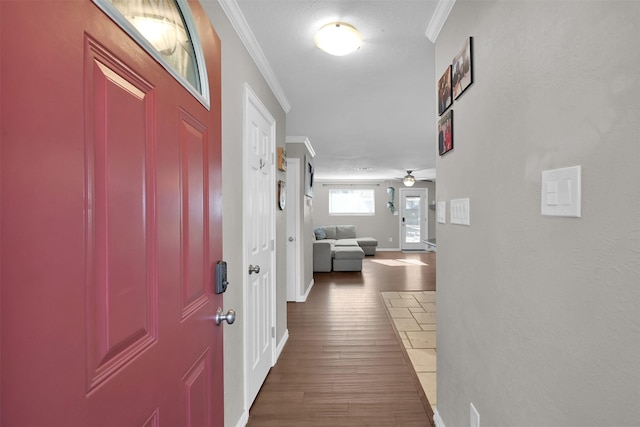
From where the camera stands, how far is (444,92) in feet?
5.18

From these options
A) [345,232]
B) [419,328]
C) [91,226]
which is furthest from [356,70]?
[345,232]

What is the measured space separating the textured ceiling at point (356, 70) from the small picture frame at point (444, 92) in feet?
1.05

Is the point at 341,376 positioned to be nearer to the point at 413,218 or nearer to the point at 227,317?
the point at 227,317

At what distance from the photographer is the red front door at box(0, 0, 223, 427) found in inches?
15.3

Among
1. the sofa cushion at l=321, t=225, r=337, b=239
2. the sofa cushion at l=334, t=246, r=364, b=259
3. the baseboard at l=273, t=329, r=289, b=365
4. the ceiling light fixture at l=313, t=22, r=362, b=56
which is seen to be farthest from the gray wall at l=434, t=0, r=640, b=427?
the sofa cushion at l=321, t=225, r=337, b=239

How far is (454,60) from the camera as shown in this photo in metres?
1.43

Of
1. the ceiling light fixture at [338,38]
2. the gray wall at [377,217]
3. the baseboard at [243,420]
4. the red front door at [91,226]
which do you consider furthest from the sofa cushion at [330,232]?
the red front door at [91,226]

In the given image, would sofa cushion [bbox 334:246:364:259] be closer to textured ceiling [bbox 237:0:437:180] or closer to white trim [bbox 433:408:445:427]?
textured ceiling [bbox 237:0:437:180]

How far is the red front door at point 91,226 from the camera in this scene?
387mm

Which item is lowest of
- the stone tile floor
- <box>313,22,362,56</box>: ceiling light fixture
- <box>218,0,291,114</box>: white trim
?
the stone tile floor

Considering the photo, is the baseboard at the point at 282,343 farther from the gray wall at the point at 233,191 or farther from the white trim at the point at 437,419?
the white trim at the point at 437,419

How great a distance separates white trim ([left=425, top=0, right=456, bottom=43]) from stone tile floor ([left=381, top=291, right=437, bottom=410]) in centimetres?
220

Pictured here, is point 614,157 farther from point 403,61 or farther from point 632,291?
point 403,61

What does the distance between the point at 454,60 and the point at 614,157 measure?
102 centimetres
